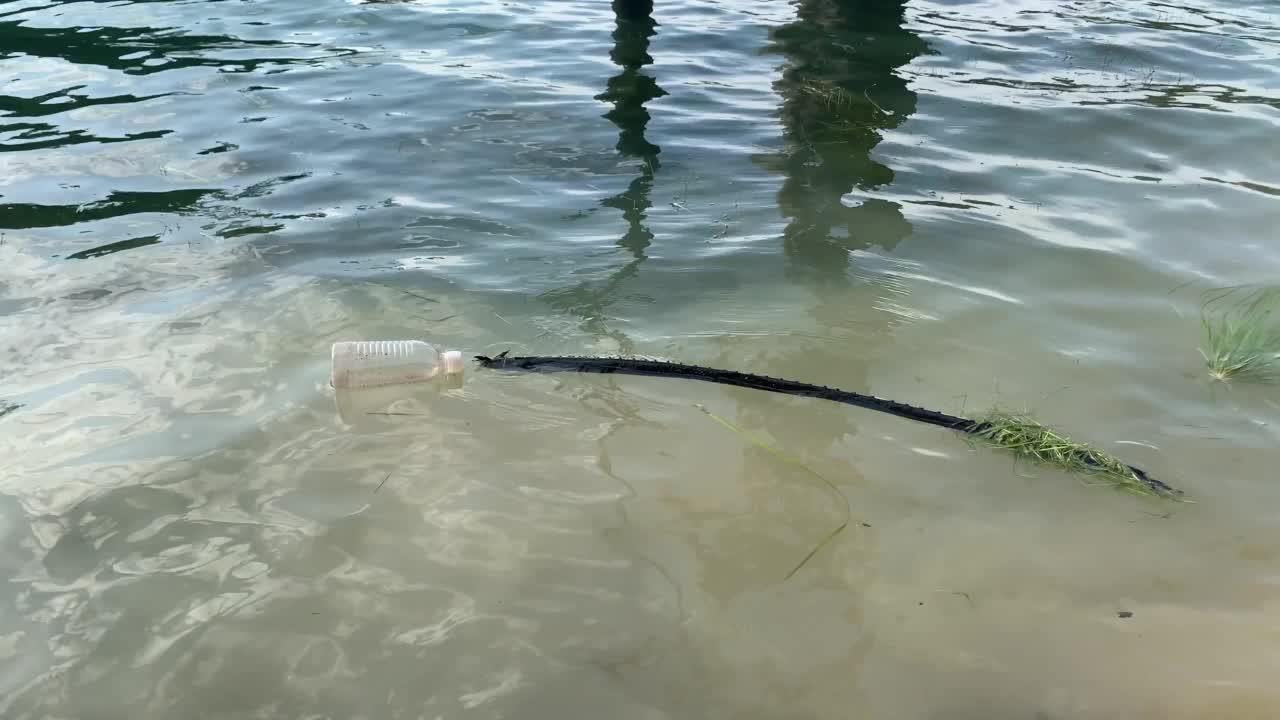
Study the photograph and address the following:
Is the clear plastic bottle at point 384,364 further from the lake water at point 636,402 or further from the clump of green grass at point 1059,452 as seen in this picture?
the clump of green grass at point 1059,452

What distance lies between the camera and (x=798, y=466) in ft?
11.2

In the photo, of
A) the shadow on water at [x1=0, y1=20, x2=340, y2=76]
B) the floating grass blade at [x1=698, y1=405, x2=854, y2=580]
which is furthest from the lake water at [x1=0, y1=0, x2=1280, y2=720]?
the shadow on water at [x1=0, y1=20, x2=340, y2=76]

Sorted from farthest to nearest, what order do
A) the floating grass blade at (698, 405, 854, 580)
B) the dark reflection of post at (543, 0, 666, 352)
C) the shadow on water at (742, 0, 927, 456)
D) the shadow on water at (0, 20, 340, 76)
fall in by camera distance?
1. the shadow on water at (0, 20, 340, 76)
2. the dark reflection of post at (543, 0, 666, 352)
3. the shadow on water at (742, 0, 927, 456)
4. the floating grass blade at (698, 405, 854, 580)

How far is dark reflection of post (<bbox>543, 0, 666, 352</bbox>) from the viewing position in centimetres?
462

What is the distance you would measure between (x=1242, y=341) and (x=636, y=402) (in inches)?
108

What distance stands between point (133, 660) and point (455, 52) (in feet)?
25.6

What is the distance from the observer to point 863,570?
114 inches

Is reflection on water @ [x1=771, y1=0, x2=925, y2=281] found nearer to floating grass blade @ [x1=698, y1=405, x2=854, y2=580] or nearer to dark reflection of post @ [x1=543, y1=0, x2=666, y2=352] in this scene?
dark reflection of post @ [x1=543, y1=0, x2=666, y2=352]

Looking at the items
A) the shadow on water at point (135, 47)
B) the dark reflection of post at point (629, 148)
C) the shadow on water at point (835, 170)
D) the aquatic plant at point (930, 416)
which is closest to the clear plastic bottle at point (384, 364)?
the aquatic plant at point (930, 416)

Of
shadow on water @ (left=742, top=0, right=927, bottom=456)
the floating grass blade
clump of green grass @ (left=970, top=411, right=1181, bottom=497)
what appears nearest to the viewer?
the floating grass blade

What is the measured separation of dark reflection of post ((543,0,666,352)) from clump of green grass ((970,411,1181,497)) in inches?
66.4

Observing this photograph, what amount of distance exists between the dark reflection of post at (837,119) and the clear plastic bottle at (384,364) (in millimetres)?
2106

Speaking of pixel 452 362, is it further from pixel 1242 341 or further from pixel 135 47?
pixel 135 47

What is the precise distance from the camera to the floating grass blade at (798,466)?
9.73 feet
